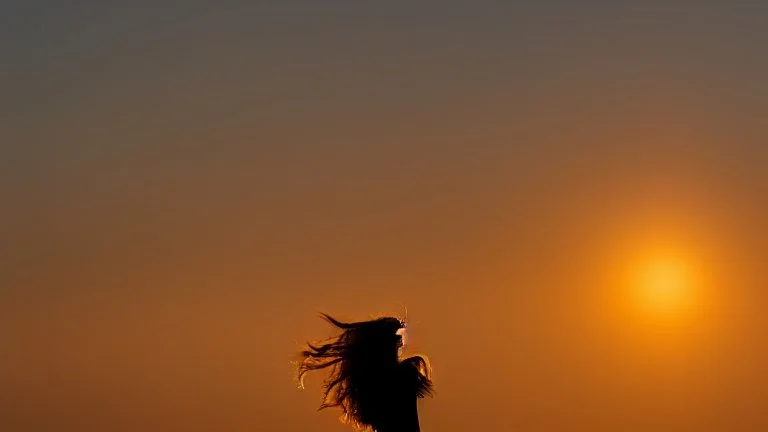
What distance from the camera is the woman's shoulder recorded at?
1870 inches

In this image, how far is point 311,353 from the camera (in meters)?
48.0

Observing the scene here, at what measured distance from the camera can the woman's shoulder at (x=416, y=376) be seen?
156 ft

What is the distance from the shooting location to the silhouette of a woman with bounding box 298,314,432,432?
4747cm

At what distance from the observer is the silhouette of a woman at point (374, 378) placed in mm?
47469

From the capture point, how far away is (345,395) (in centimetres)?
4778

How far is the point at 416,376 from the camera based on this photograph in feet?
156

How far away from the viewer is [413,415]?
156 feet

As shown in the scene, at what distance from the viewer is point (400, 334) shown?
157 ft

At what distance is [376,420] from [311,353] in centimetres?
71

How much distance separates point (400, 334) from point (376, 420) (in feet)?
1.90

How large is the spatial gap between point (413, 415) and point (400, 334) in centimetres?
61

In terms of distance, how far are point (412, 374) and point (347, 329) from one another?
0.52m

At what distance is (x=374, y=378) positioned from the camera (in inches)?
1875

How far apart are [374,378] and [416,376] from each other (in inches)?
9.8
